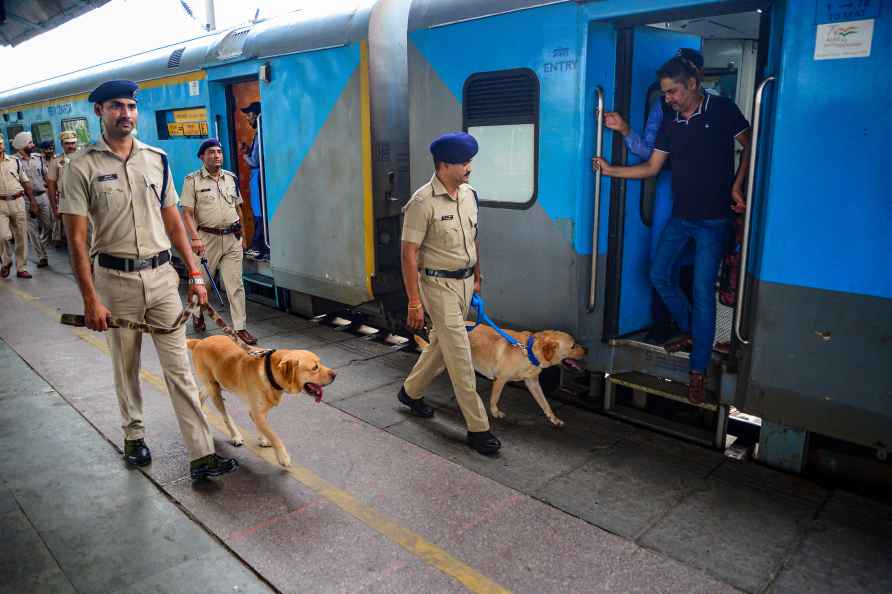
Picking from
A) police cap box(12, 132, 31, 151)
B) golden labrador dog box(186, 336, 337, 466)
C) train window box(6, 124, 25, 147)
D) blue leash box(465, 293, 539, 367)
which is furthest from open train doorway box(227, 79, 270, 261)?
train window box(6, 124, 25, 147)

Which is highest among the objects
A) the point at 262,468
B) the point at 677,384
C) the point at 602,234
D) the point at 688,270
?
the point at 602,234

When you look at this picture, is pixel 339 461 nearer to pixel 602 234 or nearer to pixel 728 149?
pixel 602 234

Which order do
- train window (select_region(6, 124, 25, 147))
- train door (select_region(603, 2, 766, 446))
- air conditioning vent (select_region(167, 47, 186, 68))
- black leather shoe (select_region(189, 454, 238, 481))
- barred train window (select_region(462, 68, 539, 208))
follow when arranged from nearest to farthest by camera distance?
black leather shoe (select_region(189, 454, 238, 481))
train door (select_region(603, 2, 766, 446))
barred train window (select_region(462, 68, 539, 208))
air conditioning vent (select_region(167, 47, 186, 68))
train window (select_region(6, 124, 25, 147))

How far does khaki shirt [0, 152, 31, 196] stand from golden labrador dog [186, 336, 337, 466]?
689 cm

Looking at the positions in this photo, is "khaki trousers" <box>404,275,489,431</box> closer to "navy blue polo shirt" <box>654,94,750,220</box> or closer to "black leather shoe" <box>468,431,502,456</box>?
"black leather shoe" <box>468,431,502,456</box>

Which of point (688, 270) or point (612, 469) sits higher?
point (688, 270)

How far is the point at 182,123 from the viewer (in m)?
8.32

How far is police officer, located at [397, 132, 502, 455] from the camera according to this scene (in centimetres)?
394

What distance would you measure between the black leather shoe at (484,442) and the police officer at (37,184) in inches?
361

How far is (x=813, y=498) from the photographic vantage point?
3.45 m

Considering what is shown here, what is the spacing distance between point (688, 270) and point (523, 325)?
3.94 ft

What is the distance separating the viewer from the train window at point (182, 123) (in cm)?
789

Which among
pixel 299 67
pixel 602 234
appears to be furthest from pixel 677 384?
pixel 299 67

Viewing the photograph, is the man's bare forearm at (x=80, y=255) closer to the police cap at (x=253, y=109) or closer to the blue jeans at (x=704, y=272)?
the blue jeans at (x=704, y=272)
